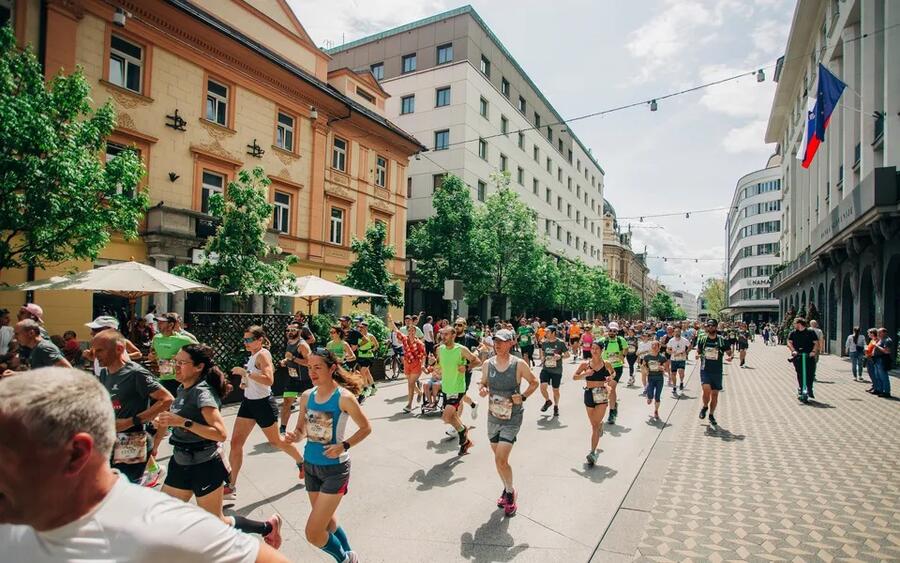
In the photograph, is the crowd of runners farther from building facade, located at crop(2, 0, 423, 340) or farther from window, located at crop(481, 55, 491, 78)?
window, located at crop(481, 55, 491, 78)

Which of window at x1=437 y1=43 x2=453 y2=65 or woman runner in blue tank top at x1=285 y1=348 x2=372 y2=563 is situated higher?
window at x1=437 y1=43 x2=453 y2=65

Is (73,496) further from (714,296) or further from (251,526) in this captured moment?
(714,296)

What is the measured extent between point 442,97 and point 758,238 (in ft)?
215

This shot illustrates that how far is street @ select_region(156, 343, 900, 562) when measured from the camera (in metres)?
4.60

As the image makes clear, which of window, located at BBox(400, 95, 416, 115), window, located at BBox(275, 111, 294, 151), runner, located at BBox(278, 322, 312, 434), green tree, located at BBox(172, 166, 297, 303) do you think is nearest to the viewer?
runner, located at BBox(278, 322, 312, 434)

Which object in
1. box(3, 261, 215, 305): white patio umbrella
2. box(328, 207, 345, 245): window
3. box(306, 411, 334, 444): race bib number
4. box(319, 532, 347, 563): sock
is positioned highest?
box(328, 207, 345, 245): window

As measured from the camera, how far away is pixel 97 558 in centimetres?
135

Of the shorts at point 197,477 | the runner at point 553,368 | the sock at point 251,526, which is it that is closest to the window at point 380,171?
the runner at point 553,368

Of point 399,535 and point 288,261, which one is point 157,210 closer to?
point 288,261

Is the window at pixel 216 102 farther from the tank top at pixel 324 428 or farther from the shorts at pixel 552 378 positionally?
the tank top at pixel 324 428

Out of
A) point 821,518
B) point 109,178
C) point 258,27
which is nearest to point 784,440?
point 821,518

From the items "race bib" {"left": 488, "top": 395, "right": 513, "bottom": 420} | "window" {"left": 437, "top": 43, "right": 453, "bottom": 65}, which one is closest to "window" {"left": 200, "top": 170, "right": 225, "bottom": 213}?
"race bib" {"left": 488, "top": 395, "right": 513, "bottom": 420}

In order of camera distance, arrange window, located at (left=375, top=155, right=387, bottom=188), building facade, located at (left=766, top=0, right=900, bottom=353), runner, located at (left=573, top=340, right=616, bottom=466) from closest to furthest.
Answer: runner, located at (left=573, top=340, right=616, bottom=466), building facade, located at (left=766, top=0, right=900, bottom=353), window, located at (left=375, top=155, right=387, bottom=188)

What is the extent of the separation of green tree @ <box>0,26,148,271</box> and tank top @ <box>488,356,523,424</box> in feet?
35.3
